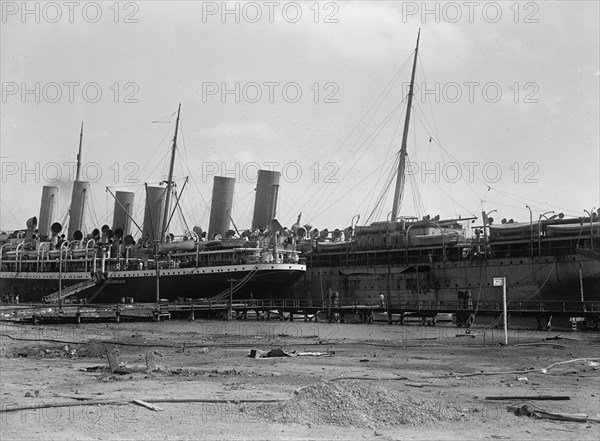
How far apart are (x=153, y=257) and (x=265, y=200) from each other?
1329 centimetres

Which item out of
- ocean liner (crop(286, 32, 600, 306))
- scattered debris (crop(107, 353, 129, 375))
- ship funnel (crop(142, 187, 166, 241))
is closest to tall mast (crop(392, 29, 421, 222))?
ocean liner (crop(286, 32, 600, 306))

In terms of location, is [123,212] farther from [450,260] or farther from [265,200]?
[450,260]

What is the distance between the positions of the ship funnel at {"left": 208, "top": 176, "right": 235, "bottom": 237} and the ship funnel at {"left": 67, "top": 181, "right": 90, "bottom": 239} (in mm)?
20077

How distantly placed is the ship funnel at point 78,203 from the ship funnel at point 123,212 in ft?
15.6

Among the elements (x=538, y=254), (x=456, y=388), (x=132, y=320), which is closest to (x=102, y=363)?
(x=456, y=388)

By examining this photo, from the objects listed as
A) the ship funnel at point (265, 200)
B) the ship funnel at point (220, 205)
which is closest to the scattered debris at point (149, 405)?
the ship funnel at point (265, 200)

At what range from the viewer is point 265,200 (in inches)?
2955

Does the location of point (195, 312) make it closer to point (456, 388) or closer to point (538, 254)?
point (538, 254)

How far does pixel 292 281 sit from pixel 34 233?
38.2m

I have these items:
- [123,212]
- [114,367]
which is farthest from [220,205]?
[114,367]

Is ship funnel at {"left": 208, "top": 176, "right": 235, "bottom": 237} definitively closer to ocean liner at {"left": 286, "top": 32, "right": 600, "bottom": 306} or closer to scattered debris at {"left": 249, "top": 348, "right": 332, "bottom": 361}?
ocean liner at {"left": 286, "top": 32, "right": 600, "bottom": 306}

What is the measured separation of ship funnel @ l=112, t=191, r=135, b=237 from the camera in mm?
84062

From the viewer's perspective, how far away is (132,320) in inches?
1761

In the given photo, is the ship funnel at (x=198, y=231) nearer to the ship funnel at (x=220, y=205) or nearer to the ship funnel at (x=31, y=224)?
the ship funnel at (x=220, y=205)
